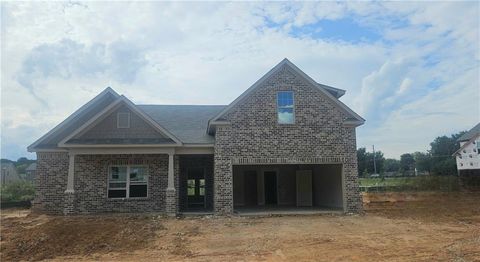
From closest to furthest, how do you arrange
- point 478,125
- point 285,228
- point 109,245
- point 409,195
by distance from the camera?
point 109,245 → point 285,228 → point 409,195 → point 478,125

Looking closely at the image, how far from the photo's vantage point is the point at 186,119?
Result: 23.8 m

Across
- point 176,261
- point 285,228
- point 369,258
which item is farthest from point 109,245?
point 369,258

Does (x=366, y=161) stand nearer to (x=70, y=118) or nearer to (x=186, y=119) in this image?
(x=186, y=119)

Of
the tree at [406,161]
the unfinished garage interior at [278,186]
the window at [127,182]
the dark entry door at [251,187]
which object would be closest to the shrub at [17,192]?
the window at [127,182]

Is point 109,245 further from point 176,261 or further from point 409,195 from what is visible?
point 409,195

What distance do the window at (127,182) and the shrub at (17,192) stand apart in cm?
1472

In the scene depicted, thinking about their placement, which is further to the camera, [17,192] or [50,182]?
[17,192]

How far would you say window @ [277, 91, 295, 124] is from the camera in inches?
779

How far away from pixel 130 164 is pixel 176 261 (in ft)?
31.2

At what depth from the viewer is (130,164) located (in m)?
19.9

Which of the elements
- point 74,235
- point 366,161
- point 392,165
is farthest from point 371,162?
point 74,235

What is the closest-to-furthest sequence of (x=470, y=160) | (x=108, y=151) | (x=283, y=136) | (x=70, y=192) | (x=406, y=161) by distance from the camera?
(x=70, y=192)
(x=108, y=151)
(x=283, y=136)
(x=470, y=160)
(x=406, y=161)

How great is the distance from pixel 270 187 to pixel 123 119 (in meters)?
9.38

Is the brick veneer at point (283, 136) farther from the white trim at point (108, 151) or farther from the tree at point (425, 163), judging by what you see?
the tree at point (425, 163)
